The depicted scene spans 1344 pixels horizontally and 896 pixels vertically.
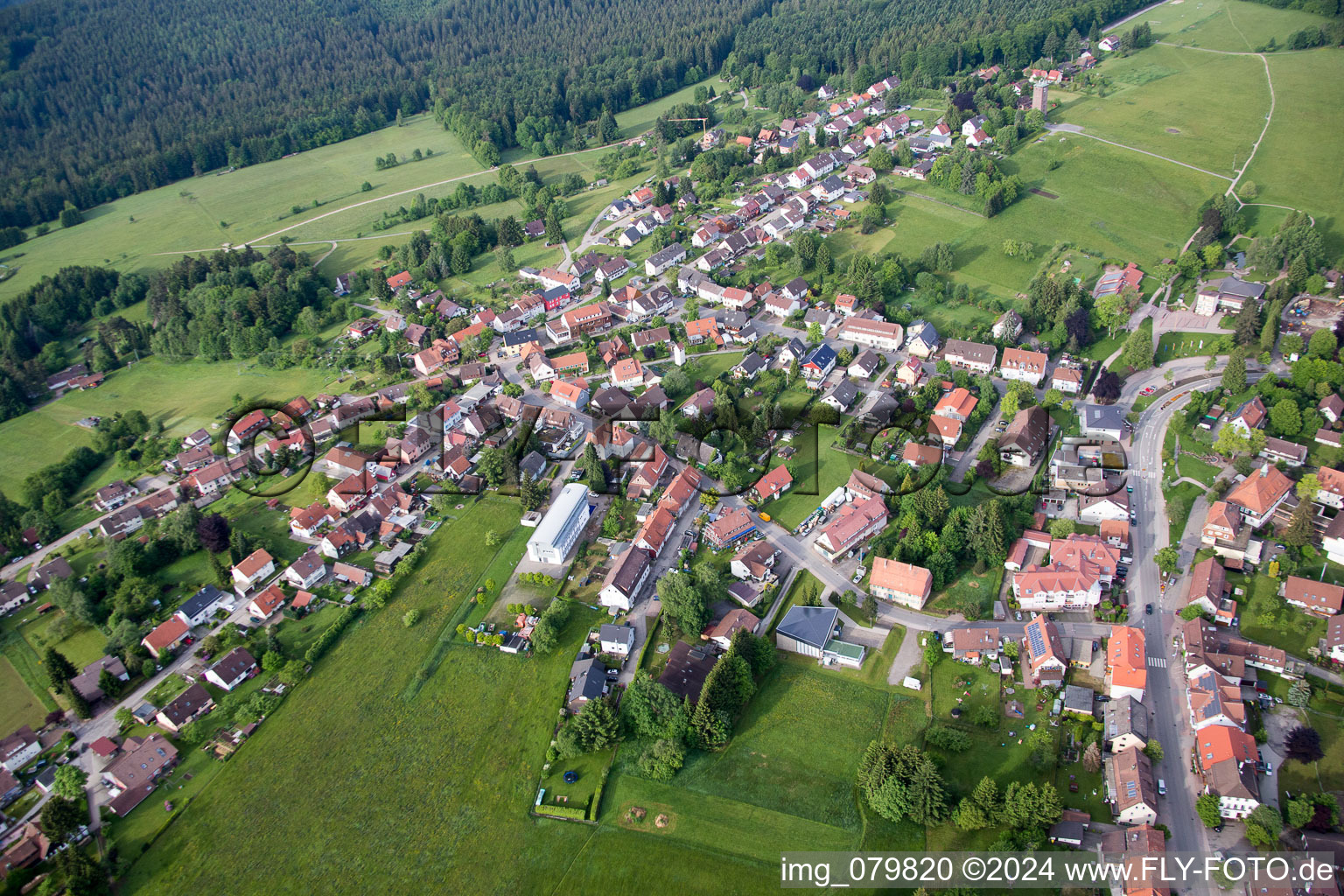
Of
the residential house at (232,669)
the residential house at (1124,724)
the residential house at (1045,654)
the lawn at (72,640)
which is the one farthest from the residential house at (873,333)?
the lawn at (72,640)

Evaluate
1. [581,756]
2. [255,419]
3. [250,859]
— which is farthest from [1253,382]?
[255,419]

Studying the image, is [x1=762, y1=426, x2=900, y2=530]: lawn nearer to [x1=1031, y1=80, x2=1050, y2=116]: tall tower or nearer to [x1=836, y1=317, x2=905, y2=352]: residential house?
[x1=836, y1=317, x2=905, y2=352]: residential house

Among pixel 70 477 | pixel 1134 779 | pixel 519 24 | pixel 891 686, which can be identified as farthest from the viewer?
pixel 519 24

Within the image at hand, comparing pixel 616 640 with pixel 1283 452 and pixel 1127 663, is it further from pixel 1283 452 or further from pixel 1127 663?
pixel 1283 452

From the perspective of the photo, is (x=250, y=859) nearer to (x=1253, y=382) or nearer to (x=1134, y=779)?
(x=1134, y=779)

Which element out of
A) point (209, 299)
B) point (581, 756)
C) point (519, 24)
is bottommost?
point (581, 756)

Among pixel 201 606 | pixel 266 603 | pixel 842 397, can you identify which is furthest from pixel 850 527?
pixel 201 606

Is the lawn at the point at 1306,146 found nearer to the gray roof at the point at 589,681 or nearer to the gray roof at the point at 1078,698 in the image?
the gray roof at the point at 1078,698
